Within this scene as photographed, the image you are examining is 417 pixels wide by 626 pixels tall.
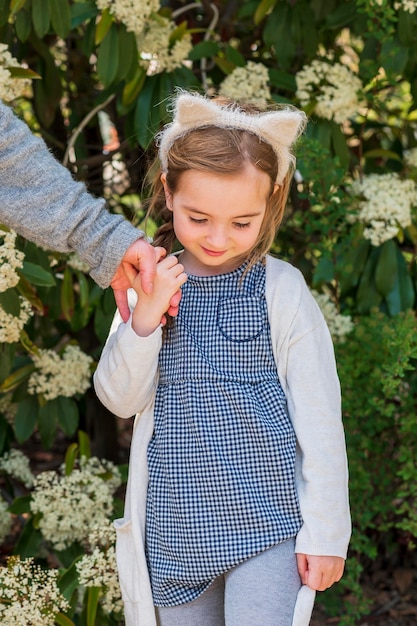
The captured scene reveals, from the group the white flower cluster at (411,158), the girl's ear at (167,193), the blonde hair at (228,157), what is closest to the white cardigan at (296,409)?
the blonde hair at (228,157)

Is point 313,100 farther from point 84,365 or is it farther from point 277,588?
point 277,588

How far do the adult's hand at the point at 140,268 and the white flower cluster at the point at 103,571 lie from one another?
2.40ft

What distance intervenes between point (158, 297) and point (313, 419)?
1.37 feet

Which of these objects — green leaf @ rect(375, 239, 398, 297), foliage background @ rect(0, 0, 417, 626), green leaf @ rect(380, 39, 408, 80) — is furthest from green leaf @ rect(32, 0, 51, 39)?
green leaf @ rect(375, 239, 398, 297)

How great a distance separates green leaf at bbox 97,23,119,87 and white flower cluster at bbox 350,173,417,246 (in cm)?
87

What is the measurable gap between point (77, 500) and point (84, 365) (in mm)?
465

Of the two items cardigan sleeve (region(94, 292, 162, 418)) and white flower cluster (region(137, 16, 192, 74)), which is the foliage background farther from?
cardigan sleeve (region(94, 292, 162, 418))

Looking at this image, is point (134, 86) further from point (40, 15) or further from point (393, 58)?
point (393, 58)

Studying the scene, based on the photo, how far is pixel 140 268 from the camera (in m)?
1.96

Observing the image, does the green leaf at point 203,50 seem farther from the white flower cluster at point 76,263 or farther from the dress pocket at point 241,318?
the dress pocket at point 241,318

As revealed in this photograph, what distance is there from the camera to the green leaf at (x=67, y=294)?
3053 mm

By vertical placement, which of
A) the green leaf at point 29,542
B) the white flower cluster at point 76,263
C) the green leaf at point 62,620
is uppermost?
the white flower cluster at point 76,263

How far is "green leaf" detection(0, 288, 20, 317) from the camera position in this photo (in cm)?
260

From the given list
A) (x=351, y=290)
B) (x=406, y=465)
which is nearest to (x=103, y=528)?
(x=406, y=465)
